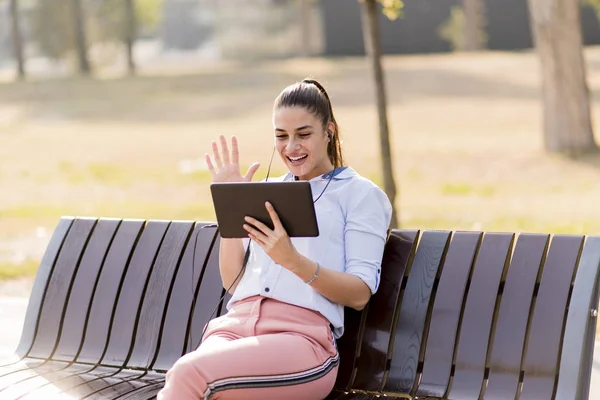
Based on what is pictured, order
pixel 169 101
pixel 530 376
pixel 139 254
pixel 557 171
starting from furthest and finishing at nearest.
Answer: pixel 169 101, pixel 557 171, pixel 139 254, pixel 530 376

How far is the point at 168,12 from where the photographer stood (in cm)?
6706

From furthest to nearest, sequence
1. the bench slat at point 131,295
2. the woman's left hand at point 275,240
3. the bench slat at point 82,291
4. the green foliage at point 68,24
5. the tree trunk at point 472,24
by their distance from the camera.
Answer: the green foliage at point 68,24 → the tree trunk at point 472,24 → the bench slat at point 82,291 → the bench slat at point 131,295 → the woman's left hand at point 275,240

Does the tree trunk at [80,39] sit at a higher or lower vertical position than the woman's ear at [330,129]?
lower

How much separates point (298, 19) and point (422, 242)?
45519 millimetres

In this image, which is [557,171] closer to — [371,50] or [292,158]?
[371,50]

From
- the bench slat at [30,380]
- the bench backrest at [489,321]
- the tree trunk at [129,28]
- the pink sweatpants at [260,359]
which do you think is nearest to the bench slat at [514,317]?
the bench backrest at [489,321]

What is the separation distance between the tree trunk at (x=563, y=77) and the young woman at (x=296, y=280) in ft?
43.0

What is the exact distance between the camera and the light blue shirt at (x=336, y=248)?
3.83 meters

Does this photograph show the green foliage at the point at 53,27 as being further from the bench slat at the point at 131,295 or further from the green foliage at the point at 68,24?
the bench slat at the point at 131,295

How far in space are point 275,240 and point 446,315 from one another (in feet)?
2.69

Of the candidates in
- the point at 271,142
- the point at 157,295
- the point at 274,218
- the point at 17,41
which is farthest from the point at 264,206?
the point at 17,41

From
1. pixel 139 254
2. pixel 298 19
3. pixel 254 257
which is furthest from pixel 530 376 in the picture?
pixel 298 19

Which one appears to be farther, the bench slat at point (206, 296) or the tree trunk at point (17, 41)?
the tree trunk at point (17, 41)

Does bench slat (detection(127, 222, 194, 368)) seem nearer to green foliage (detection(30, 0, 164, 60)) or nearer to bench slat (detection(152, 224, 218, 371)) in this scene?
bench slat (detection(152, 224, 218, 371))
